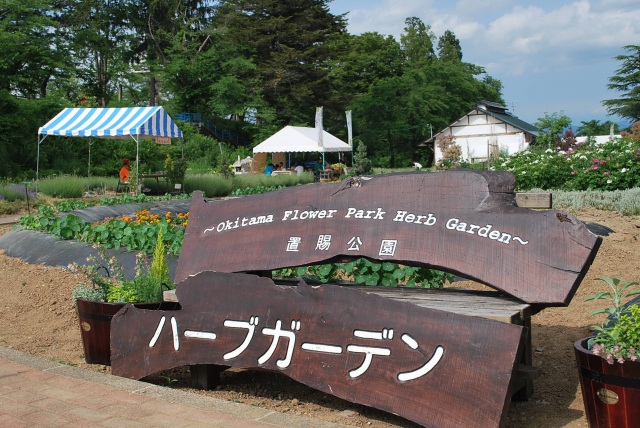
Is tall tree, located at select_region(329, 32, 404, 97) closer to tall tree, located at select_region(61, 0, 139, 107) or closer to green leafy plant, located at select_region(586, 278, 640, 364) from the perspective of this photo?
tall tree, located at select_region(61, 0, 139, 107)

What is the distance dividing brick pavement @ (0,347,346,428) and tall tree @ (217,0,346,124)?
140 ft

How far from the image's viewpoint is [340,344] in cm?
401

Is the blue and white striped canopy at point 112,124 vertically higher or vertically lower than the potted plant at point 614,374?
higher

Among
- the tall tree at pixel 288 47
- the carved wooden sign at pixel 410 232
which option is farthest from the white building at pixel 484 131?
the carved wooden sign at pixel 410 232

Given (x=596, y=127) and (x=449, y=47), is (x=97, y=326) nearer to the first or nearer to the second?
(x=596, y=127)

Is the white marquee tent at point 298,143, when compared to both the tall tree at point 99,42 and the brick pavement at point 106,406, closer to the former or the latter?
the tall tree at point 99,42

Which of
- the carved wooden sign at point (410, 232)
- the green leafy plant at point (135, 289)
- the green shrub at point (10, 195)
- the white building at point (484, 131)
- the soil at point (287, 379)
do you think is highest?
the white building at point (484, 131)

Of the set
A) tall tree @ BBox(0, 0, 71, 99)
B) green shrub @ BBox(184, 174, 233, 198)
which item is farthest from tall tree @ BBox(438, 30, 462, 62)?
green shrub @ BBox(184, 174, 233, 198)

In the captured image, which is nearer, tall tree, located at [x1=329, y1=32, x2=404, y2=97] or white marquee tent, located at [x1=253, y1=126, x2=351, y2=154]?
white marquee tent, located at [x1=253, y1=126, x2=351, y2=154]

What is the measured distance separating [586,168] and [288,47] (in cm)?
3528

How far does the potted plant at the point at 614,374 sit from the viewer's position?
3277mm

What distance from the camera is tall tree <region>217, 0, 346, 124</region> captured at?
154 feet

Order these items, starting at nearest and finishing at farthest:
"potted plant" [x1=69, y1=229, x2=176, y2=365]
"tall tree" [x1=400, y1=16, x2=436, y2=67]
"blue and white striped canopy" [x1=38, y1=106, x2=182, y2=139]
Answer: "potted plant" [x1=69, y1=229, x2=176, y2=365]
"blue and white striped canopy" [x1=38, y1=106, x2=182, y2=139]
"tall tree" [x1=400, y1=16, x2=436, y2=67]

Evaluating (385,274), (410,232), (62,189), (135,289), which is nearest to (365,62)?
(62,189)
